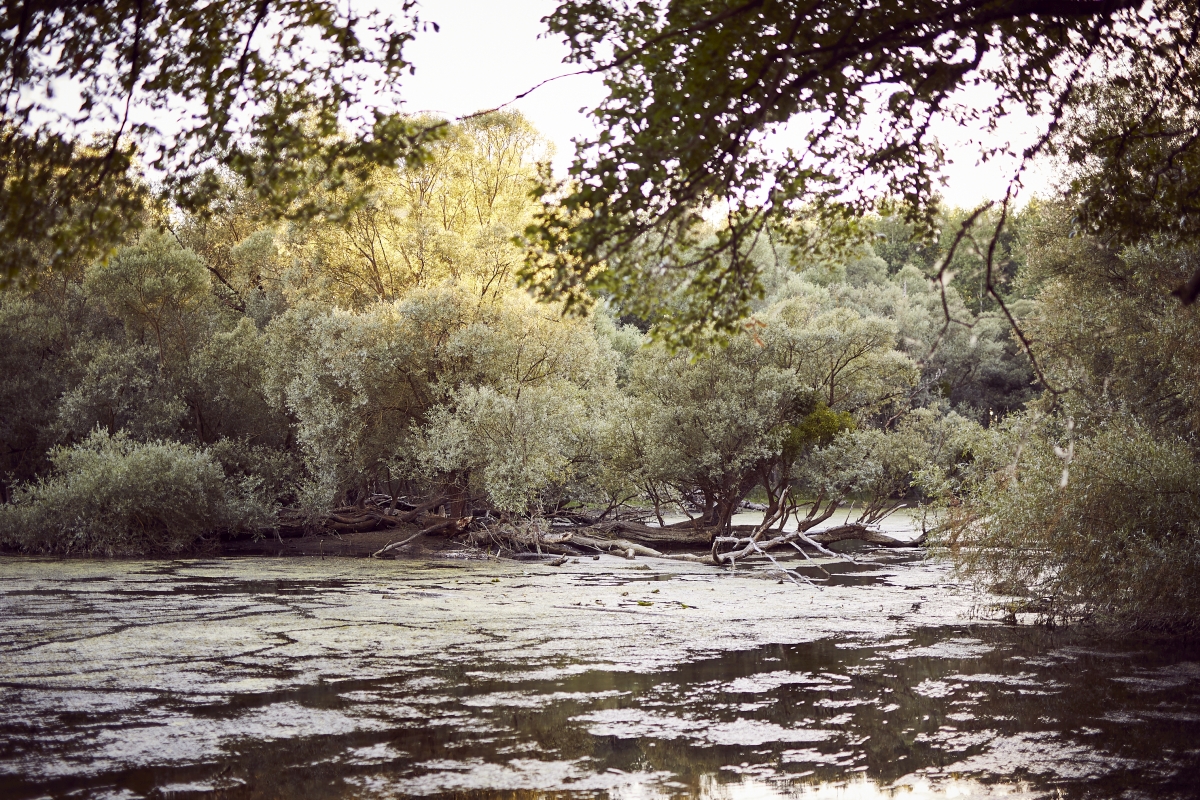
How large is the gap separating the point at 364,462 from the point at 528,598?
1154cm

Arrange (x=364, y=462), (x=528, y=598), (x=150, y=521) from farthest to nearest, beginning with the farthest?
(x=364, y=462)
(x=150, y=521)
(x=528, y=598)

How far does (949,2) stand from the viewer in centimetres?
822

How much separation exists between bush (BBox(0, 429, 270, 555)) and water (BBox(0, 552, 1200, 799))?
23.4ft

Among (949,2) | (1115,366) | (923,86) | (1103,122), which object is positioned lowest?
(1115,366)

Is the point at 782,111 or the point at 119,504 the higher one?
the point at 782,111

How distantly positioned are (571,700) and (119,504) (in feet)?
58.2

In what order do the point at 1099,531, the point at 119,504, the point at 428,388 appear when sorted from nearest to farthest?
the point at 1099,531, the point at 119,504, the point at 428,388

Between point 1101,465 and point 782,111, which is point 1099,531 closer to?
point 1101,465

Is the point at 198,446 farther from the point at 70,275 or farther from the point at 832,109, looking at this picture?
the point at 832,109

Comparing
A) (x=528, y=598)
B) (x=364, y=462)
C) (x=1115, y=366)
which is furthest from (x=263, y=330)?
(x=1115, y=366)

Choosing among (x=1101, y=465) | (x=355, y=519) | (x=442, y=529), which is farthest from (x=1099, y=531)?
(x=355, y=519)

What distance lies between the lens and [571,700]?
30.5ft

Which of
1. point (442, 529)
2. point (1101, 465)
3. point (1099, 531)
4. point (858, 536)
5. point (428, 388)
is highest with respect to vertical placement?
point (428, 388)

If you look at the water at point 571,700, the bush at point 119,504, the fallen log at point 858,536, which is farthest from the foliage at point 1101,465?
the bush at point 119,504
